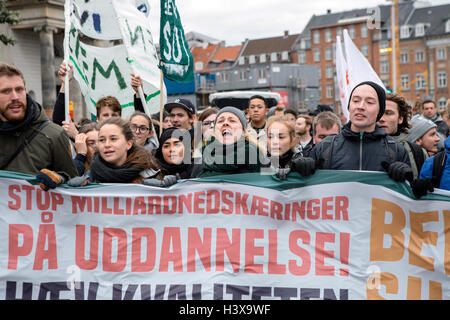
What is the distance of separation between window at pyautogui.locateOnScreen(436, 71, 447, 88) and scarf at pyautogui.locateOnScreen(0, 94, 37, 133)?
83334mm

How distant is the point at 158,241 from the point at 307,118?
4.37m

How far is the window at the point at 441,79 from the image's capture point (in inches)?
3214

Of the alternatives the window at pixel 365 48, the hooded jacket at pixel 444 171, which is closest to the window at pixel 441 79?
the window at pixel 365 48

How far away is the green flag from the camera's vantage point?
7.21 metres

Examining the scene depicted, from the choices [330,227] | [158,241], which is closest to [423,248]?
[330,227]

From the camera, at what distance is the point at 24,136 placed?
15.6ft

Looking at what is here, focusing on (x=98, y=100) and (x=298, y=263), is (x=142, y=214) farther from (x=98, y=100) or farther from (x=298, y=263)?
(x=98, y=100)

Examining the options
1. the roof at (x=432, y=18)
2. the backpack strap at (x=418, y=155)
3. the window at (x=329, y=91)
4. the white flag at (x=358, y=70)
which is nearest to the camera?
the backpack strap at (x=418, y=155)

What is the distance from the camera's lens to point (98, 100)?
7332 millimetres

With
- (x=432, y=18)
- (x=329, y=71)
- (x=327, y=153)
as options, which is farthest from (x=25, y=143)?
(x=329, y=71)

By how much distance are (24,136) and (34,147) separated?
12 centimetres

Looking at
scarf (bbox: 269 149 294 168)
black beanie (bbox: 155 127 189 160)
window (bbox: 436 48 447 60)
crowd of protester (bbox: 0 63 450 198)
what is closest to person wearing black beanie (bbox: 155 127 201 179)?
black beanie (bbox: 155 127 189 160)

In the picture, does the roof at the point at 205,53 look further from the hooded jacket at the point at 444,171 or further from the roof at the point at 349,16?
the hooded jacket at the point at 444,171

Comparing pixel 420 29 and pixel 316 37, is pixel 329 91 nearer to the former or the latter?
pixel 316 37
